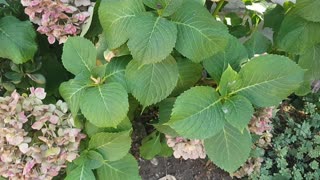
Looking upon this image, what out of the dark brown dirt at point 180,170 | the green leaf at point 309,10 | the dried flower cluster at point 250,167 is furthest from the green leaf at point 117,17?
the dried flower cluster at point 250,167

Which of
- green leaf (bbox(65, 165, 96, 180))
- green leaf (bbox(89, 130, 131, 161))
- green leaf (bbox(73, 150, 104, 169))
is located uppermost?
green leaf (bbox(89, 130, 131, 161))

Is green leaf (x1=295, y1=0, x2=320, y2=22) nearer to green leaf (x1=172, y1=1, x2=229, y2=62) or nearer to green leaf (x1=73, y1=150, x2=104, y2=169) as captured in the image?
green leaf (x1=172, y1=1, x2=229, y2=62)

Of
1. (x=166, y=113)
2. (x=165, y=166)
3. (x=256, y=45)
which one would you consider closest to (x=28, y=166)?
(x=166, y=113)

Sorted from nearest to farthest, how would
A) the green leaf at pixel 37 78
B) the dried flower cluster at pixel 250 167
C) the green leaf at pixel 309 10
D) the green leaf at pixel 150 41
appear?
1. the green leaf at pixel 150 41
2. the green leaf at pixel 309 10
3. the green leaf at pixel 37 78
4. the dried flower cluster at pixel 250 167

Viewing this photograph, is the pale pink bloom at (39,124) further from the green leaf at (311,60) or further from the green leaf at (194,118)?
the green leaf at (311,60)

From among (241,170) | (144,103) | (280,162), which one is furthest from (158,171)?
(144,103)

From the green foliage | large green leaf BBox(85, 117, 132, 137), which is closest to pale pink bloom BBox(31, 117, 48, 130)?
large green leaf BBox(85, 117, 132, 137)
